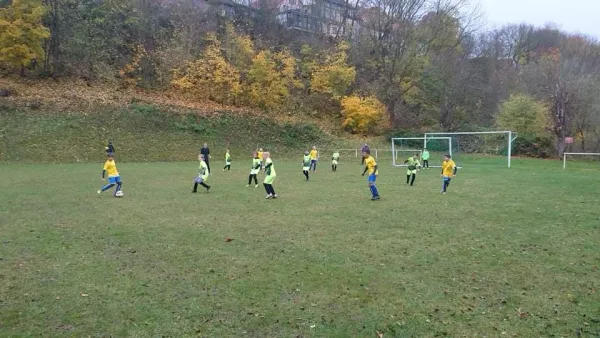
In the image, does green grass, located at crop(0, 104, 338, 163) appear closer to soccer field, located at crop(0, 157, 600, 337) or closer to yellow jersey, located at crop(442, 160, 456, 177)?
soccer field, located at crop(0, 157, 600, 337)

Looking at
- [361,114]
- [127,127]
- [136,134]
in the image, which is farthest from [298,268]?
[361,114]

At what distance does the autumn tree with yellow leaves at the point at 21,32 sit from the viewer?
1329 inches

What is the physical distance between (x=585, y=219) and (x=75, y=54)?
41.3 meters

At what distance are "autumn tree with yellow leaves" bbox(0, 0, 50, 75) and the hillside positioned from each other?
2.17 m

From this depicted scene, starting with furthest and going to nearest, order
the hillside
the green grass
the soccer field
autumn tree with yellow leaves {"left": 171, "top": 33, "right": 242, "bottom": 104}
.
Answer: autumn tree with yellow leaves {"left": 171, "top": 33, "right": 242, "bottom": 104} < the hillside < the green grass < the soccer field

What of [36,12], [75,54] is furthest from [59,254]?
[75,54]

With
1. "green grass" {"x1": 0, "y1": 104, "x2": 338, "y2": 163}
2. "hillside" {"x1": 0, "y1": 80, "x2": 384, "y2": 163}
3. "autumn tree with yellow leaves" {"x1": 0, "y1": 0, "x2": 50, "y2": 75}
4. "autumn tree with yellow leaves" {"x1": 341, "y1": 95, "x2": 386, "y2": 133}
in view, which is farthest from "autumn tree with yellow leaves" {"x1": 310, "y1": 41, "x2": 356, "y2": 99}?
"autumn tree with yellow leaves" {"x1": 0, "y1": 0, "x2": 50, "y2": 75}

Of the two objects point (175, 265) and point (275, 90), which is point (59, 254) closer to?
point (175, 265)

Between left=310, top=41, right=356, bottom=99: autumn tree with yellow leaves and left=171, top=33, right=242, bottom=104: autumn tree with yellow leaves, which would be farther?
left=310, top=41, right=356, bottom=99: autumn tree with yellow leaves

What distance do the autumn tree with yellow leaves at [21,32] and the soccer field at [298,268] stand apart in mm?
26561

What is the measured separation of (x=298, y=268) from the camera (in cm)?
705

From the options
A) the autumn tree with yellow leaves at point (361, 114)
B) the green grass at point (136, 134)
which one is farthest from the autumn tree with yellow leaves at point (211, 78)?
the autumn tree with yellow leaves at point (361, 114)

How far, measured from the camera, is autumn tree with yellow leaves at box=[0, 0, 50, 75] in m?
33.8

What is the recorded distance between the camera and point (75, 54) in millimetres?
39469
